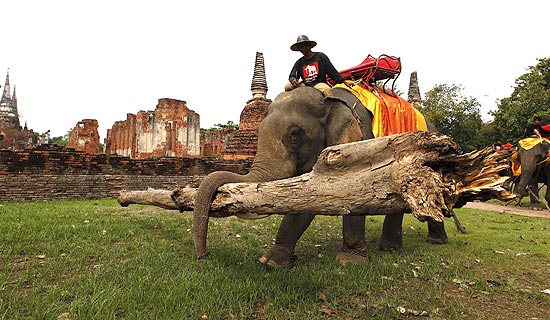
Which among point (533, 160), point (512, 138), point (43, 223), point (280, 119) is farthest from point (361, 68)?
point (512, 138)

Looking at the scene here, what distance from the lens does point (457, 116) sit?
102 feet

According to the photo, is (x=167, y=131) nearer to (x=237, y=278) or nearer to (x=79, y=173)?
(x=79, y=173)

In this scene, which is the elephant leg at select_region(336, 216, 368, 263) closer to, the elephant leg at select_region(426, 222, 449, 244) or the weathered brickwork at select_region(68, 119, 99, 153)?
the elephant leg at select_region(426, 222, 449, 244)

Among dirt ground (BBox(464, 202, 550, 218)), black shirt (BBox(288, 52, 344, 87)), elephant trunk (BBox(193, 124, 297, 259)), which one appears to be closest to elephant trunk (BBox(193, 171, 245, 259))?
elephant trunk (BBox(193, 124, 297, 259))

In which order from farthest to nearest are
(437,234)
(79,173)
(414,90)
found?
(414,90) → (79,173) → (437,234)

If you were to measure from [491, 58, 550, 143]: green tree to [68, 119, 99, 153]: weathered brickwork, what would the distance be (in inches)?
1081

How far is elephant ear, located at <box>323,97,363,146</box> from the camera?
12.8ft

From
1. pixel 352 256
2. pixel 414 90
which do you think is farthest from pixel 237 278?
pixel 414 90

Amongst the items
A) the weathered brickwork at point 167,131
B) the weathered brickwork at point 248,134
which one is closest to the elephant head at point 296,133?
the weathered brickwork at point 248,134

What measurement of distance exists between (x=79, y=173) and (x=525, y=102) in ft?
83.0

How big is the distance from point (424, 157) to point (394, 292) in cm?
157

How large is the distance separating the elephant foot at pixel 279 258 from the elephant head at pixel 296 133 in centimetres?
86

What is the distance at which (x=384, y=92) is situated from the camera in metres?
5.39

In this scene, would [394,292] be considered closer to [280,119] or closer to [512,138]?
[280,119]
